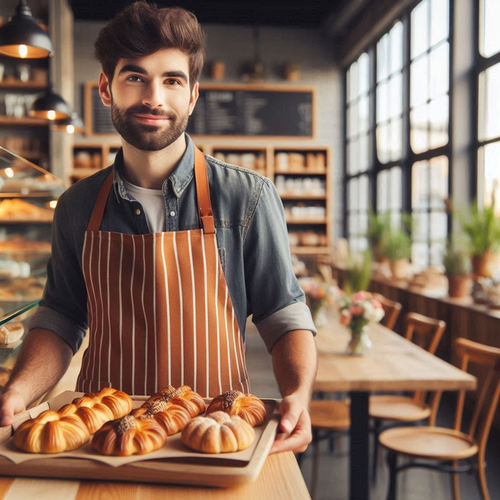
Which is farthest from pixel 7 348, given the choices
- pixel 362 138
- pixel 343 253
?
pixel 362 138

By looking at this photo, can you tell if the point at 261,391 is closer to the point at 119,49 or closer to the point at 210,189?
the point at 210,189

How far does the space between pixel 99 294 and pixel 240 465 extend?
617 mm

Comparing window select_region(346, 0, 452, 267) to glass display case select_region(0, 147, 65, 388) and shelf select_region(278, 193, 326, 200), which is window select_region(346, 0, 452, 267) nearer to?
shelf select_region(278, 193, 326, 200)

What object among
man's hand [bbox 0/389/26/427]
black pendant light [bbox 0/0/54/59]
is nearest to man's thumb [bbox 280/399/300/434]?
man's hand [bbox 0/389/26/427]

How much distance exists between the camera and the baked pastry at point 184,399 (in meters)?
1.01

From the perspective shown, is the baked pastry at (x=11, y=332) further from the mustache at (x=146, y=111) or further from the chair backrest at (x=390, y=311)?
the chair backrest at (x=390, y=311)

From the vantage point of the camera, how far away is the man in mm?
1235

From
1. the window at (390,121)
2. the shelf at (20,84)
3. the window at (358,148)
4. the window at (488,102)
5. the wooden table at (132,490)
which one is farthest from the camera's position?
the window at (358,148)

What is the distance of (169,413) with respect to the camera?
958mm

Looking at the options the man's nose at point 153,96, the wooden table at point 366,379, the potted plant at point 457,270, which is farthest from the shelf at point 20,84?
the man's nose at point 153,96

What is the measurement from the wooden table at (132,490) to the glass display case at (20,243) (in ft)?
1.88

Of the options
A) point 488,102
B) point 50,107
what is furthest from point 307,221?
point 50,107

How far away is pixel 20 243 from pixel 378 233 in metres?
4.13

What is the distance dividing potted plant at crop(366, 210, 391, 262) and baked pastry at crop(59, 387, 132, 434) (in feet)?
16.4
